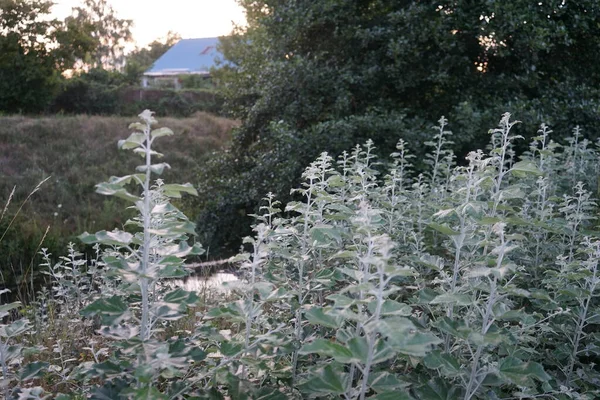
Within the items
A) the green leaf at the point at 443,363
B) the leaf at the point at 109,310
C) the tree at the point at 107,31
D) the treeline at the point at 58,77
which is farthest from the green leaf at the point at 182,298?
the tree at the point at 107,31

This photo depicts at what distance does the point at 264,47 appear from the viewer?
9.97m

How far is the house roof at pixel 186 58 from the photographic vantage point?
44.5 metres

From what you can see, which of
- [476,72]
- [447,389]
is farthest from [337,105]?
[447,389]

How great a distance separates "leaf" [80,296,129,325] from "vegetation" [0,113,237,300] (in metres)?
7.06

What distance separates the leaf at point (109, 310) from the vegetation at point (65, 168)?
7061 mm

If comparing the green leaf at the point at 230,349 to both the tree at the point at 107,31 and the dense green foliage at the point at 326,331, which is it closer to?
the dense green foliage at the point at 326,331

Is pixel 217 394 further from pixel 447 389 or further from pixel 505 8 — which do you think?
pixel 505 8

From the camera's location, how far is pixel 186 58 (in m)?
47.0

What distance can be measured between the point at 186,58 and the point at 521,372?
47.9m

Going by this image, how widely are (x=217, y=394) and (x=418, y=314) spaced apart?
1.16m

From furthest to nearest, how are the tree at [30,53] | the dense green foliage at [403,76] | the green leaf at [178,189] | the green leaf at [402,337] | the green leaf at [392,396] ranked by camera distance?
the tree at [30,53], the dense green foliage at [403,76], the green leaf at [178,189], the green leaf at [392,396], the green leaf at [402,337]

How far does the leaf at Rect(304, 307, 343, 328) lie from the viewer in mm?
1849

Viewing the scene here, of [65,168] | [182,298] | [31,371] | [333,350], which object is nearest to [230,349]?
[182,298]

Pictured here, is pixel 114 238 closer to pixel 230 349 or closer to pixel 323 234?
pixel 230 349
